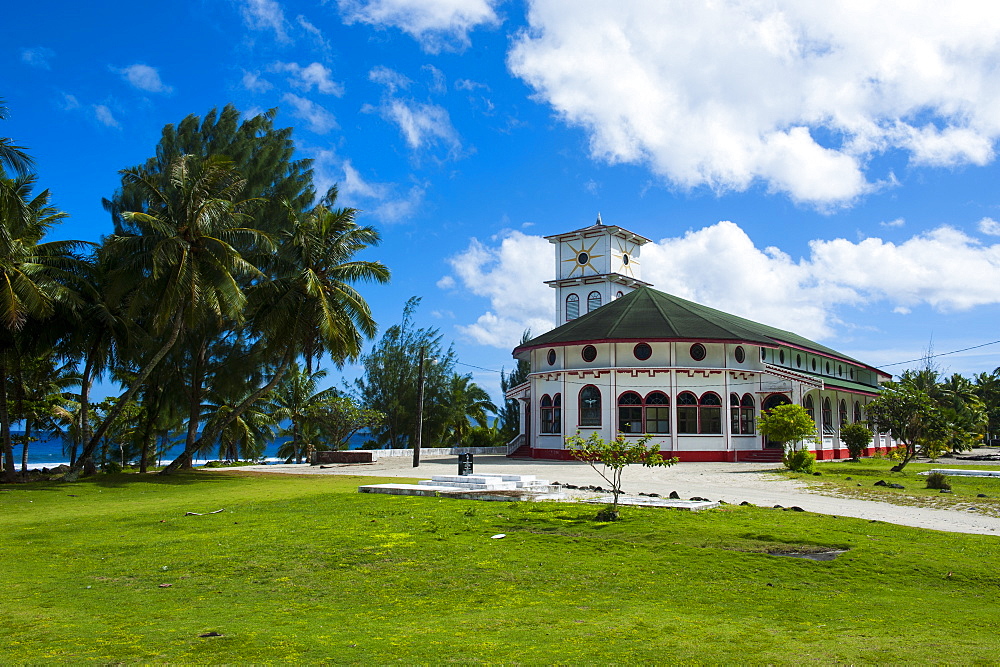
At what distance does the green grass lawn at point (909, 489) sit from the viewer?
17688mm

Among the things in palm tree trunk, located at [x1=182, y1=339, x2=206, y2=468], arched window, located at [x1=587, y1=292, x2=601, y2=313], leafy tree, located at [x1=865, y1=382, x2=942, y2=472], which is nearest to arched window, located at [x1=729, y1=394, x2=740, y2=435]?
leafy tree, located at [x1=865, y1=382, x2=942, y2=472]

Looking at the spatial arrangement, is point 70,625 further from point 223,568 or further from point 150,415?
point 150,415

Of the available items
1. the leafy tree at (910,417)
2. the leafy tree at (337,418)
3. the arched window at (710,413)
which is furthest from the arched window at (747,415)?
the leafy tree at (337,418)

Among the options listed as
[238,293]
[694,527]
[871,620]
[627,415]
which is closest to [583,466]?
[627,415]

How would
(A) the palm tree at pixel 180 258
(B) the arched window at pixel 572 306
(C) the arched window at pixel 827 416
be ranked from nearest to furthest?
(A) the palm tree at pixel 180 258
(C) the arched window at pixel 827 416
(B) the arched window at pixel 572 306

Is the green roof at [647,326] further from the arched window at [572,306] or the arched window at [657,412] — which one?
the arched window at [572,306]

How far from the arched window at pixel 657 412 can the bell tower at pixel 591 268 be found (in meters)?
20.2

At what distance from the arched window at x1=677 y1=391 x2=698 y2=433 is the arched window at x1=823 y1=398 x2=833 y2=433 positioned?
10.1 m

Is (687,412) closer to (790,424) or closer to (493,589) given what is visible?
(790,424)

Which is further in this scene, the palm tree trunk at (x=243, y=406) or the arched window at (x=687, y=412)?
the arched window at (x=687, y=412)

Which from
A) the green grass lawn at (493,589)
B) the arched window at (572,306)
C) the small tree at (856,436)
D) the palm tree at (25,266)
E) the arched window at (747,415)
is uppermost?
the arched window at (572,306)

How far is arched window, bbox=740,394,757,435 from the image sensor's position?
1523 inches

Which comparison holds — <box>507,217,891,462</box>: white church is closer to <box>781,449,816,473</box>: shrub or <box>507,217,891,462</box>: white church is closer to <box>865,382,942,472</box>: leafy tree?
<box>865,382,942,472</box>: leafy tree

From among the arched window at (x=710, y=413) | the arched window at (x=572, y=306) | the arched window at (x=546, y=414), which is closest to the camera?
the arched window at (x=710, y=413)
